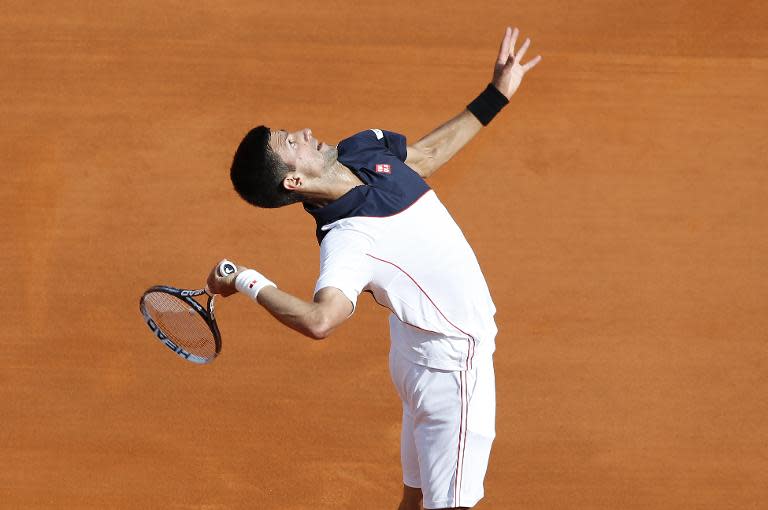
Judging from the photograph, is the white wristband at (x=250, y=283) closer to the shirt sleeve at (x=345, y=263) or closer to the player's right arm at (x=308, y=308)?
the player's right arm at (x=308, y=308)

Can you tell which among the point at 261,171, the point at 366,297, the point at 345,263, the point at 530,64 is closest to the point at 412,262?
the point at 345,263

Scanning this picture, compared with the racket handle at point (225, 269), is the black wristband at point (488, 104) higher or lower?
higher

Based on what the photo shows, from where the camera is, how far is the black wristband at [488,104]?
484 centimetres

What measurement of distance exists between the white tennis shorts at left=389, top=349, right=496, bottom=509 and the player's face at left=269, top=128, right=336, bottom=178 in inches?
33.0

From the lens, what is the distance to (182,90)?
6789 mm

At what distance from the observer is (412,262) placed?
4.05 metres

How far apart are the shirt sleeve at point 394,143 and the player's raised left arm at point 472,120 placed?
0.14m

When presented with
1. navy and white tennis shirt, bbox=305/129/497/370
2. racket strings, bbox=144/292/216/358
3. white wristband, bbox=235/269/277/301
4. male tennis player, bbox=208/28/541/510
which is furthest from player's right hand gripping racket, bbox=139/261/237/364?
navy and white tennis shirt, bbox=305/129/497/370

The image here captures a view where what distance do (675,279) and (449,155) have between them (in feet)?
6.59

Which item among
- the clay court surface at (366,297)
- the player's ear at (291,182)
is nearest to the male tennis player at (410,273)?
the player's ear at (291,182)

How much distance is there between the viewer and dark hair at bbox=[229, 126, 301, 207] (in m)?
4.16

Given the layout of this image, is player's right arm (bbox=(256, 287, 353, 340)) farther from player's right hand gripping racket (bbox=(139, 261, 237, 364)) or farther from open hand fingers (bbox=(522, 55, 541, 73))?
open hand fingers (bbox=(522, 55, 541, 73))

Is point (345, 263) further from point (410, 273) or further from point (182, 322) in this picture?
point (182, 322)

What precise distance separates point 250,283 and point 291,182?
542mm
